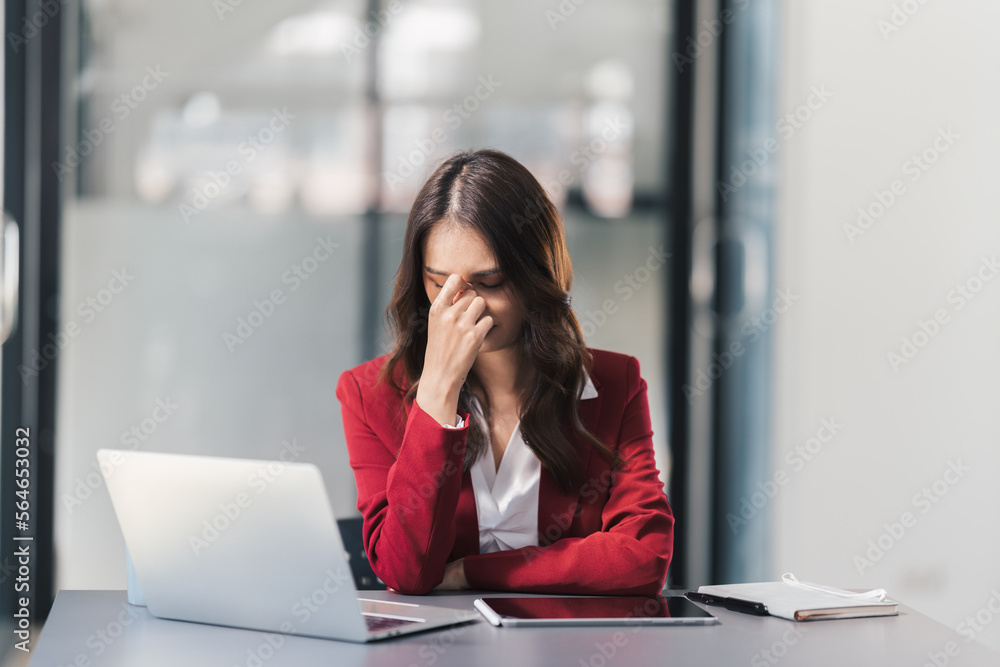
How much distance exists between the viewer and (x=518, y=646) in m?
1.09

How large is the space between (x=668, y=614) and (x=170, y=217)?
2364 millimetres

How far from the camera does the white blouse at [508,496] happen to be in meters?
1.63

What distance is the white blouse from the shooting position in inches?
64.3

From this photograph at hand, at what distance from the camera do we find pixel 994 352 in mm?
2504

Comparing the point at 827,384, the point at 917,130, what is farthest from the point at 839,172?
the point at 827,384

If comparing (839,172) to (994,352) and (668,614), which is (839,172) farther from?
(668,614)
